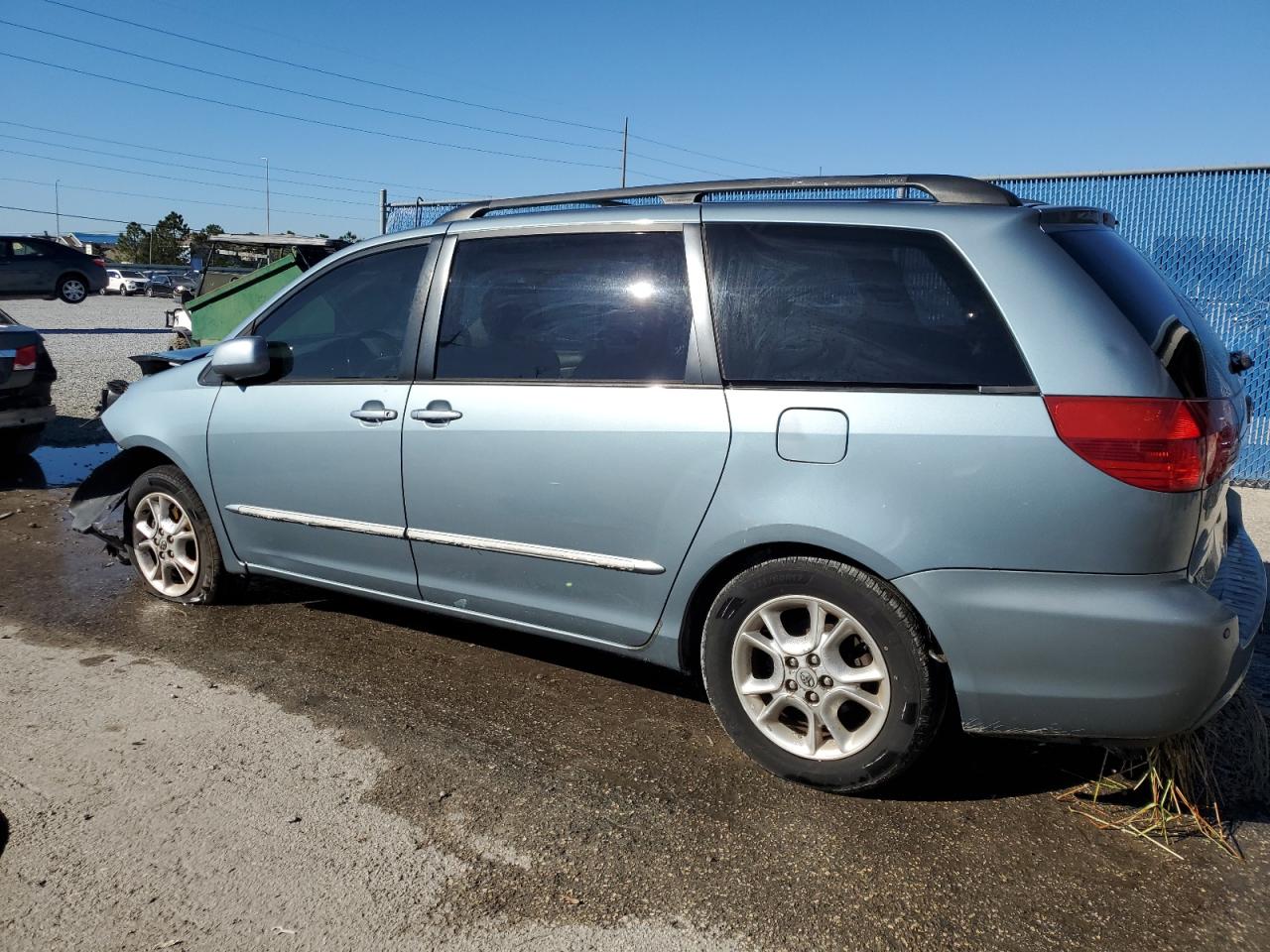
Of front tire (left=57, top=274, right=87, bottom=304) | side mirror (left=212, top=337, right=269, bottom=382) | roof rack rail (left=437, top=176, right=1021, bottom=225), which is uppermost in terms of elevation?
front tire (left=57, top=274, right=87, bottom=304)

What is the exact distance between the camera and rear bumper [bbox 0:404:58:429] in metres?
7.73

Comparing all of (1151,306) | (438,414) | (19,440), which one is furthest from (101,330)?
(1151,306)

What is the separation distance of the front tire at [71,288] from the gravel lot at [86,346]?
0.45 metres

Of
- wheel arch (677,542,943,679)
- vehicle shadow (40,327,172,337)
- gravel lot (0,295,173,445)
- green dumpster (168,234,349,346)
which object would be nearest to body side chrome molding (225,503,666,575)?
wheel arch (677,542,943,679)

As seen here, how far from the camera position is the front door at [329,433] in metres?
4.09

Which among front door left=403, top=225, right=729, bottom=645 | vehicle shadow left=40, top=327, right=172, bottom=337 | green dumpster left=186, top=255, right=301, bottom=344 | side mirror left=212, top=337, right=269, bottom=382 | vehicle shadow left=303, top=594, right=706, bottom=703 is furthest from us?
vehicle shadow left=40, top=327, right=172, bottom=337

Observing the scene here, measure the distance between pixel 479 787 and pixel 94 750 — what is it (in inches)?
52.4

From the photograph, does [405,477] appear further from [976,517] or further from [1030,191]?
[1030,191]

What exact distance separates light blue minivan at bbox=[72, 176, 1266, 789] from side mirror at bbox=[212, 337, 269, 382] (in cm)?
1

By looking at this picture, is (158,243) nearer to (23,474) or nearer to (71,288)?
(71,288)

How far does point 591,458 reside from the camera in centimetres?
350

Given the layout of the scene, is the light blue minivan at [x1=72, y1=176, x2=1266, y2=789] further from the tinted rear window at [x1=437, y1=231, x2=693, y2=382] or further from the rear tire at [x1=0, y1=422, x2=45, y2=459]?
the rear tire at [x1=0, y1=422, x2=45, y2=459]

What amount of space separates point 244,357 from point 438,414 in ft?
3.38

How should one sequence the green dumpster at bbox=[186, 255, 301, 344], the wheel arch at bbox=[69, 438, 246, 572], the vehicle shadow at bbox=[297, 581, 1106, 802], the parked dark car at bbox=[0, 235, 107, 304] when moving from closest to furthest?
the vehicle shadow at bbox=[297, 581, 1106, 802] < the wheel arch at bbox=[69, 438, 246, 572] < the green dumpster at bbox=[186, 255, 301, 344] < the parked dark car at bbox=[0, 235, 107, 304]
